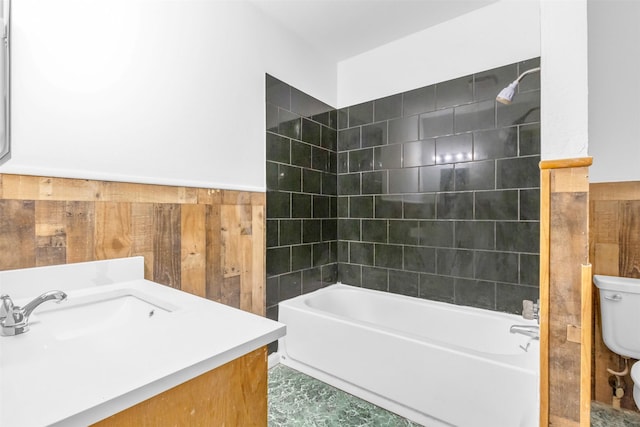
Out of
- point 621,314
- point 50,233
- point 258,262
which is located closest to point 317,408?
point 258,262

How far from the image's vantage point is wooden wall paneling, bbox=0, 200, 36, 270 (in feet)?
3.86

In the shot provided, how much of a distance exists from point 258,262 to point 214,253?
1.20ft

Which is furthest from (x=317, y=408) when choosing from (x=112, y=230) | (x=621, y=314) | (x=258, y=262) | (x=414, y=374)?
(x=621, y=314)

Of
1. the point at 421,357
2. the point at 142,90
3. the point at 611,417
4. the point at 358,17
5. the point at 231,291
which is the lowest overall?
the point at 611,417

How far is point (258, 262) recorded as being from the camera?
7.22ft

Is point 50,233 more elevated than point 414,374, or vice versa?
point 50,233

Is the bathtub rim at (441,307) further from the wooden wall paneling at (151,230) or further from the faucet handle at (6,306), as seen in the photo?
the faucet handle at (6,306)

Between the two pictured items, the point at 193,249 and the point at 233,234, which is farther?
the point at 233,234

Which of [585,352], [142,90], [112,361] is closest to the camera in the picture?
[112,361]

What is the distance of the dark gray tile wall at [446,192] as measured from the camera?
2.08m

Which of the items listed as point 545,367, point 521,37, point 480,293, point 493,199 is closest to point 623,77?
point 521,37

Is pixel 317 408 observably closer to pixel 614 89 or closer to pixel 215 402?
pixel 215 402

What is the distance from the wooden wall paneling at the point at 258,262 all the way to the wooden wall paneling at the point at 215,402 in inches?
54.4

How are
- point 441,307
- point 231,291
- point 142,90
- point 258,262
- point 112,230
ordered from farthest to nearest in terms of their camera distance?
point 441,307 < point 258,262 < point 231,291 < point 142,90 < point 112,230
